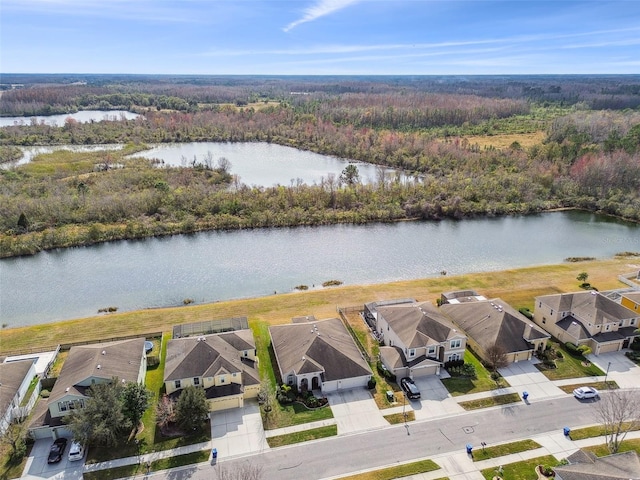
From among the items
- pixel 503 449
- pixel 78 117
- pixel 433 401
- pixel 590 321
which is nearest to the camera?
pixel 503 449

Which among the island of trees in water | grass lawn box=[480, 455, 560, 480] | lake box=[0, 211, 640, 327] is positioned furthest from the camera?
the island of trees in water

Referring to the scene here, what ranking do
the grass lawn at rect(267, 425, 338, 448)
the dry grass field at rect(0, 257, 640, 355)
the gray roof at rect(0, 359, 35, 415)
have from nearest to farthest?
the grass lawn at rect(267, 425, 338, 448) → the gray roof at rect(0, 359, 35, 415) → the dry grass field at rect(0, 257, 640, 355)

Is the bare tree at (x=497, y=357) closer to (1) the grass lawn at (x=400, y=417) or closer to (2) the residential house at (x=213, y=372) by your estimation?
(1) the grass lawn at (x=400, y=417)

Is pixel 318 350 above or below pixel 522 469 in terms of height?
above

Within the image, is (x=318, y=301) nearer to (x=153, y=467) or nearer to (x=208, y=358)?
(x=208, y=358)

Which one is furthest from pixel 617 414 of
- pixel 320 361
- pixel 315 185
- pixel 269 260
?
pixel 315 185

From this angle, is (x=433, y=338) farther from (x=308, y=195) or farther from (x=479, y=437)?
(x=308, y=195)

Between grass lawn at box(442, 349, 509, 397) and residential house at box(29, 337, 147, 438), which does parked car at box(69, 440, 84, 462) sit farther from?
grass lawn at box(442, 349, 509, 397)

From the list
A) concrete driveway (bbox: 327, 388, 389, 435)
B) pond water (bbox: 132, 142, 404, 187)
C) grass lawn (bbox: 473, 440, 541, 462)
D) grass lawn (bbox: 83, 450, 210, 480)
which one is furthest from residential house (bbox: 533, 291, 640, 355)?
pond water (bbox: 132, 142, 404, 187)
